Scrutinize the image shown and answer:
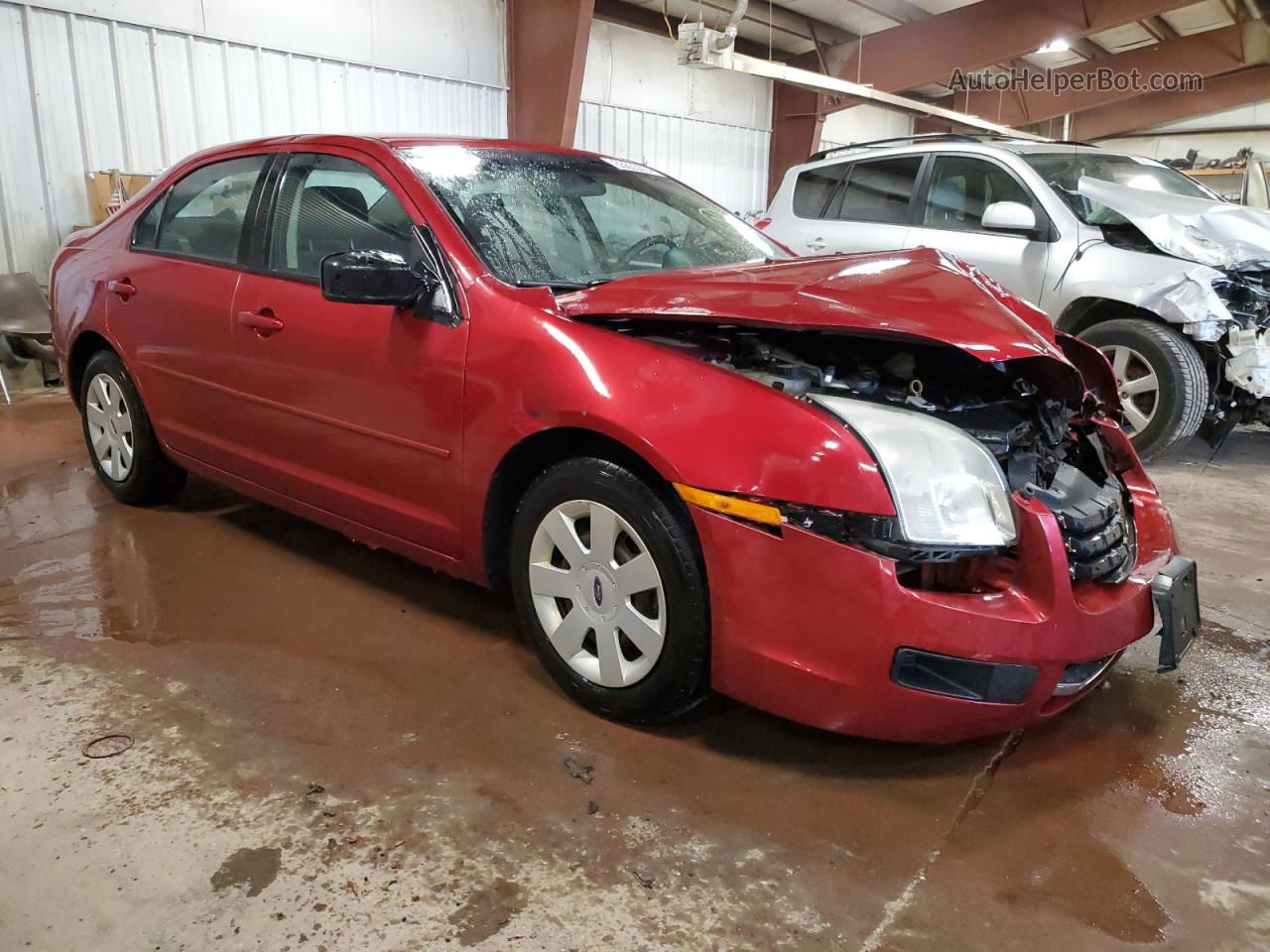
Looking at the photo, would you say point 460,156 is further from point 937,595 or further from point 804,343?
point 937,595

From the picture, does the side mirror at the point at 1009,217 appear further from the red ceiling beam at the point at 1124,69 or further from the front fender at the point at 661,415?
the red ceiling beam at the point at 1124,69

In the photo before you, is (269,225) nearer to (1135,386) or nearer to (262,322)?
(262,322)

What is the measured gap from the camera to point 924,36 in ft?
33.8

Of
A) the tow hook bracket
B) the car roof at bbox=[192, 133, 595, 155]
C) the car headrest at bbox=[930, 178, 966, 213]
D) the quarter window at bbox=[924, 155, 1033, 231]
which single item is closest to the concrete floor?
the tow hook bracket

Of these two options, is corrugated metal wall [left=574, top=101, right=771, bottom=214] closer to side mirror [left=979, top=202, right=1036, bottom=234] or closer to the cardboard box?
the cardboard box

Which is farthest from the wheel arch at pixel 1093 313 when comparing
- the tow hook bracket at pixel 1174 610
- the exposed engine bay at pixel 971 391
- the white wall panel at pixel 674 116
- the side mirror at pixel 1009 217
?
the white wall panel at pixel 674 116

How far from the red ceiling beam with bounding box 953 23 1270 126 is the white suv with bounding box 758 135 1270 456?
9.41 m

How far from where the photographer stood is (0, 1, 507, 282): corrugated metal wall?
5875 mm

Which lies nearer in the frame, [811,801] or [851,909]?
[851,909]

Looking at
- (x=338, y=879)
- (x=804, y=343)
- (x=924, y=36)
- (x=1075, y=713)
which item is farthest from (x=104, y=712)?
(x=924, y=36)

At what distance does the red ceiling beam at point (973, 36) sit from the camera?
930 cm

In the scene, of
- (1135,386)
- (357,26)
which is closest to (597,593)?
(1135,386)

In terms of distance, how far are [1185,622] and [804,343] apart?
3.25ft

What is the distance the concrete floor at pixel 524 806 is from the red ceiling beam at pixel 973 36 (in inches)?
348
